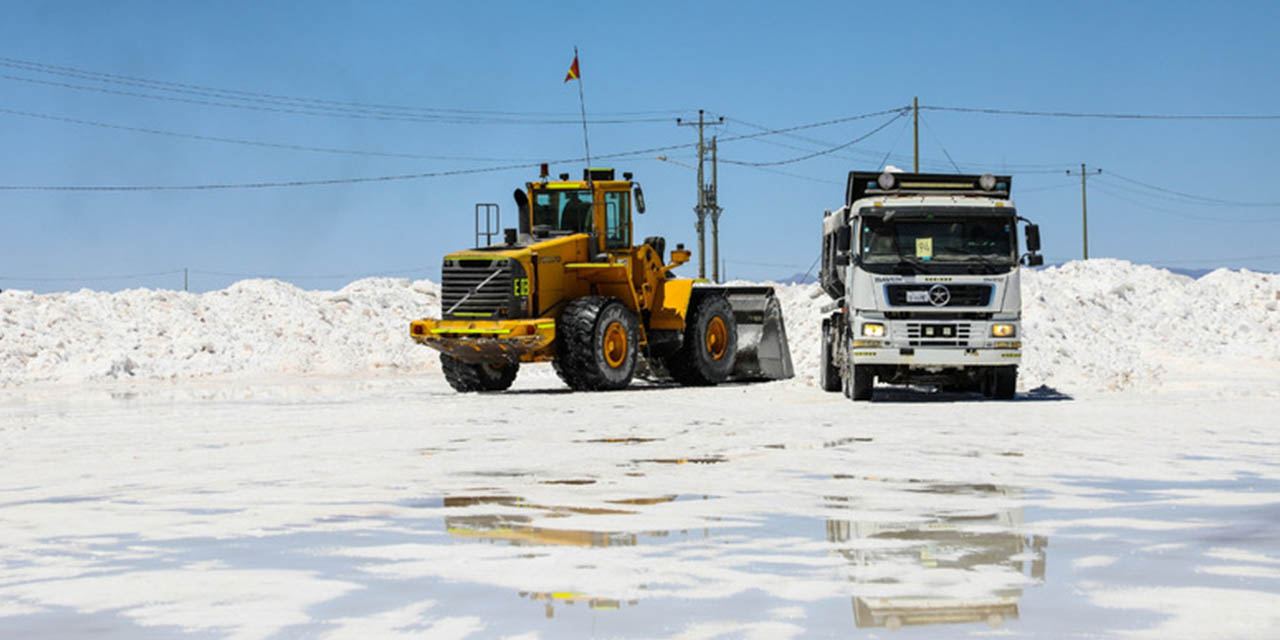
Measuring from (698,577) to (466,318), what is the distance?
16.9 metres

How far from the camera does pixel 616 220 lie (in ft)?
81.9

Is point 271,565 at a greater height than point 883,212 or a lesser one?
lesser

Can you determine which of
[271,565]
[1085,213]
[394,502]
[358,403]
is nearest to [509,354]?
[358,403]

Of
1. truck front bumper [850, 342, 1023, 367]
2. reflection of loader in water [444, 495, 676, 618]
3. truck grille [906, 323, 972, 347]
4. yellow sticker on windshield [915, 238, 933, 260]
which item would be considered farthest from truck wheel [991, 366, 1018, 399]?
reflection of loader in water [444, 495, 676, 618]

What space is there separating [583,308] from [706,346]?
3.70 meters

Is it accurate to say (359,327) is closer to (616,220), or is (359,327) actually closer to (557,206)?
(557,206)

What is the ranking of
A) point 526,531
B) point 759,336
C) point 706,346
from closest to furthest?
point 526,531, point 706,346, point 759,336

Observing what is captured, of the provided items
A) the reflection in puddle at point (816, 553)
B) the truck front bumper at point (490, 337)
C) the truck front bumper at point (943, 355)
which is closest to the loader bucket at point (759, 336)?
the truck front bumper at point (490, 337)

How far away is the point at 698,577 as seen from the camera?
23.1ft

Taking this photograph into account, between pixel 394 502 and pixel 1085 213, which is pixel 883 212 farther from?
pixel 1085 213

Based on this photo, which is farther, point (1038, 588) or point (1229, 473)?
point (1229, 473)

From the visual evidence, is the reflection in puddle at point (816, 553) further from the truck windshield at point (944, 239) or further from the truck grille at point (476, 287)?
the truck grille at point (476, 287)

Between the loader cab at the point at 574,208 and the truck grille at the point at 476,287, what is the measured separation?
1.45 metres

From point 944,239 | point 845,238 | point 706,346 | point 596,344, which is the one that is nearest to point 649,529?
point 944,239
